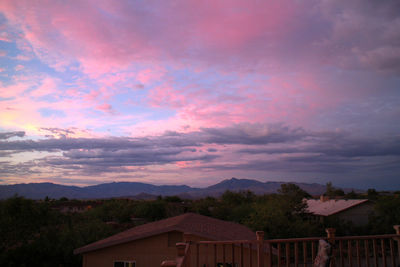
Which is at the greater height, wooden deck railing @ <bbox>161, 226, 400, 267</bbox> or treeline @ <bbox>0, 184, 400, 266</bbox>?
wooden deck railing @ <bbox>161, 226, 400, 267</bbox>

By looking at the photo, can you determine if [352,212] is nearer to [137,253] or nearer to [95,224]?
[95,224]

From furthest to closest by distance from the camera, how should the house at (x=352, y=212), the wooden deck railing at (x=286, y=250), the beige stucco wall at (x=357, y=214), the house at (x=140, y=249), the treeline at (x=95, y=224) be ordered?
the beige stucco wall at (x=357, y=214), the house at (x=352, y=212), the treeline at (x=95, y=224), the house at (x=140, y=249), the wooden deck railing at (x=286, y=250)

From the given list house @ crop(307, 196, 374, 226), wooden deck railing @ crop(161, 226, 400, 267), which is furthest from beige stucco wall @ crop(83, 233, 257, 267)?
house @ crop(307, 196, 374, 226)

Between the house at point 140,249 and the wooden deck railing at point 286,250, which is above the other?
the wooden deck railing at point 286,250

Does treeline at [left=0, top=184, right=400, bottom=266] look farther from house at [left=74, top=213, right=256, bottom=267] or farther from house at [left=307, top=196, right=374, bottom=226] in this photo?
house at [left=74, top=213, right=256, bottom=267]

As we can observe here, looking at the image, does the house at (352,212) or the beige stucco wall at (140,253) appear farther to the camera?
the house at (352,212)

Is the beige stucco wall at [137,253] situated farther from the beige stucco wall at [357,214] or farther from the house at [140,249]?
the beige stucco wall at [357,214]

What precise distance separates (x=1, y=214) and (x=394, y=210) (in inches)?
1446

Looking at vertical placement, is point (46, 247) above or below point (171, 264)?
below

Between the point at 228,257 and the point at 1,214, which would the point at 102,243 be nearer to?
the point at 228,257

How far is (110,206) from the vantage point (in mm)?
45625

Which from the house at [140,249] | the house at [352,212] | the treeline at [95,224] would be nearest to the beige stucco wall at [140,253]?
the house at [140,249]

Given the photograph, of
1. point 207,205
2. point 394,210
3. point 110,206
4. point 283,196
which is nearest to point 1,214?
point 110,206

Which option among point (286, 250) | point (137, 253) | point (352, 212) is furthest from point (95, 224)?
point (352, 212)
